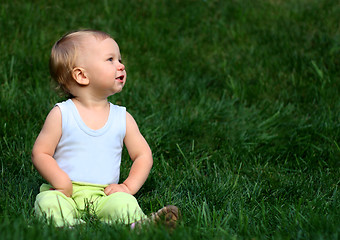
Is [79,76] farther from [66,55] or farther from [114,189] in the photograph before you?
[114,189]

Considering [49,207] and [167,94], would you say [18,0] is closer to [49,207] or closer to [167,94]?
[167,94]

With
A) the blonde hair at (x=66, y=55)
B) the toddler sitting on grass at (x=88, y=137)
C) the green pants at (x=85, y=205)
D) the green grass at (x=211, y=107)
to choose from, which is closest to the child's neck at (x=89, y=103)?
the toddler sitting on grass at (x=88, y=137)

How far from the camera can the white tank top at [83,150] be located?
261cm

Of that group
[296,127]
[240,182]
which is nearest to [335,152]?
[296,127]

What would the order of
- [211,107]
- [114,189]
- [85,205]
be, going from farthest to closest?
[211,107] → [114,189] → [85,205]

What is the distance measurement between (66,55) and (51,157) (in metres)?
0.58

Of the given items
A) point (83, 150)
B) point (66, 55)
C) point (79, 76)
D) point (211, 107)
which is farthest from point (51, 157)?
point (211, 107)

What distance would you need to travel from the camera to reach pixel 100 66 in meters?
2.65

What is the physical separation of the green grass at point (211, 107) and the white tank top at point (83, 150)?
27 cm

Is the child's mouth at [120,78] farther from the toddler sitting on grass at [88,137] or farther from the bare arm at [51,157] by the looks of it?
the bare arm at [51,157]

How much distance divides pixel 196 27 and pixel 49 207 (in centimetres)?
358

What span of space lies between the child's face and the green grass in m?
0.71

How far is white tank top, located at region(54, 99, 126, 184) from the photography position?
261cm

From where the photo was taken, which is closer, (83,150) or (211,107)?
(83,150)
